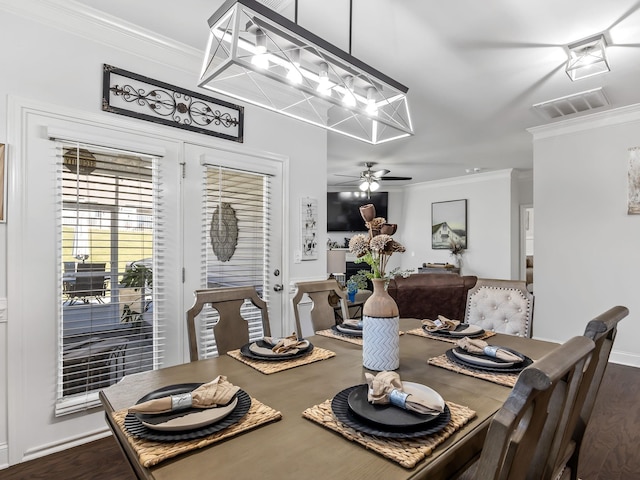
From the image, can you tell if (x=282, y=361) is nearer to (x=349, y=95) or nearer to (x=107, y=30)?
(x=349, y=95)

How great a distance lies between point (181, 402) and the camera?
1022 millimetres

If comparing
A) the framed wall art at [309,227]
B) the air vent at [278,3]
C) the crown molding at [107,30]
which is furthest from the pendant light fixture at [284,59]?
the framed wall art at [309,227]

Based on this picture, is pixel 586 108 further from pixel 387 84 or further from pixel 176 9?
pixel 176 9

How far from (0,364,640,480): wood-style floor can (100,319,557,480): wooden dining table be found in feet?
3.62

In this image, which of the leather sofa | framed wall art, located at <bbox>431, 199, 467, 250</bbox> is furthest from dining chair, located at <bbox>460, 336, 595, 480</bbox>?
framed wall art, located at <bbox>431, 199, 467, 250</bbox>

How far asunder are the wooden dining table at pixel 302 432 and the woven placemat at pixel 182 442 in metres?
0.01

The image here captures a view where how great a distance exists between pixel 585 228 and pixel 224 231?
4.06 meters

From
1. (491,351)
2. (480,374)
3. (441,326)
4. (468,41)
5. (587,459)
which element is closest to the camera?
(480,374)

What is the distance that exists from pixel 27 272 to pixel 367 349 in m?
2.01

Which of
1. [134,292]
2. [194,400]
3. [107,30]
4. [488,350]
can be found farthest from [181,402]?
[107,30]

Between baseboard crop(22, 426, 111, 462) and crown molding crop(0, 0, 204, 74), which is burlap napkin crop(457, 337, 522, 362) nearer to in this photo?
baseboard crop(22, 426, 111, 462)

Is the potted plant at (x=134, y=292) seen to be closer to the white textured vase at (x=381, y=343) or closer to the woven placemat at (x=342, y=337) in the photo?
the woven placemat at (x=342, y=337)

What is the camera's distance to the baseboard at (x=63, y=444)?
209 cm

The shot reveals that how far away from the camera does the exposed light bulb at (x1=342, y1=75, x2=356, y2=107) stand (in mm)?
1765
